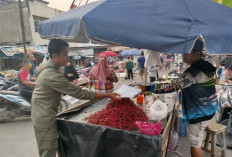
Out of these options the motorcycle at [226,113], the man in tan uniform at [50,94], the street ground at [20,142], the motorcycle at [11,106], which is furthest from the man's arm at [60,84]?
the motorcycle at [11,106]

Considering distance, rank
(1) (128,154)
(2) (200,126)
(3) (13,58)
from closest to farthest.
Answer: (1) (128,154) < (2) (200,126) < (3) (13,58)

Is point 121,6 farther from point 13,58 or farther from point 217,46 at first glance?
point 13,58

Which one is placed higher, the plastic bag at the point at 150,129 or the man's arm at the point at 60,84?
the man's arm at the point at 60,84

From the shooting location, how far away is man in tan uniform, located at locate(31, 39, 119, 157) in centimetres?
217

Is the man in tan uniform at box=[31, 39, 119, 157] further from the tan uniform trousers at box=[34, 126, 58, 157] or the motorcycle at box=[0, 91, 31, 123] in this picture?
the motorcycle at box=[0, 91, 31, 123]

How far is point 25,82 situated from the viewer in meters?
5.17

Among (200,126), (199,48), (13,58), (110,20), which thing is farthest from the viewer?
(13,58)

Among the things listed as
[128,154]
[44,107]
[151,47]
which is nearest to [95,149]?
[128,154]

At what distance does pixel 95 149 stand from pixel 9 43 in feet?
68.1

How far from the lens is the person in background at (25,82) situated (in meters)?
5.12

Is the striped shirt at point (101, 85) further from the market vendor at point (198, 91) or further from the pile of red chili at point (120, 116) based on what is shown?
the market vendor at point (198, 91)

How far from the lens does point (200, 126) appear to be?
Answer: 2689 millimetres

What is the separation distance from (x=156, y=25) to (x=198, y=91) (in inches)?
51.6

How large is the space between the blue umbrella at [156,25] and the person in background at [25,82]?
3.71 metres
